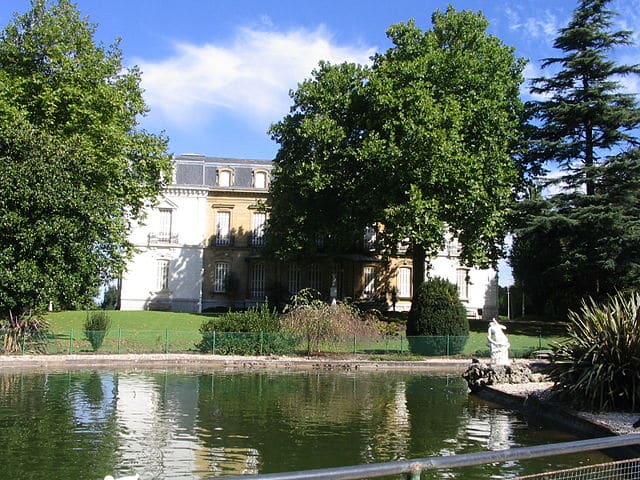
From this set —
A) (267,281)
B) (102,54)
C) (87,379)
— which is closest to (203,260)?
(267,281)

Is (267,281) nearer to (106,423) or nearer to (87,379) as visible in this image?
(87,379)

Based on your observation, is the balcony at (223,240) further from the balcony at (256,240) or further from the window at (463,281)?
the window at (463,281)

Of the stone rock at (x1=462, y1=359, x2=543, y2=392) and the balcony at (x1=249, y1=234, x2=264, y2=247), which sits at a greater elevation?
the balcony at (x1=249, y1=234, x2=264, y2=247)

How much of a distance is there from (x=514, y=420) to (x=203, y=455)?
662 cm

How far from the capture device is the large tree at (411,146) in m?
30.2

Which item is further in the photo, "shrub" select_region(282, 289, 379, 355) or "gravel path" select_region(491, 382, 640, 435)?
"shrub" select_region(282, 289, 379, 355)

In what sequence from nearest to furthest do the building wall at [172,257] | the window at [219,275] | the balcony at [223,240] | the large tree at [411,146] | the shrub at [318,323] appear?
the shrub at [318,323] < the large tree at [411,146] < the building wall at [172,257] < the window at [219,275] < the balcony at [223,240]

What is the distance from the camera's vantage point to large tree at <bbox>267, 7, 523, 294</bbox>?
3019 centimetres

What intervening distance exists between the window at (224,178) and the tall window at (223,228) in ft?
7.56

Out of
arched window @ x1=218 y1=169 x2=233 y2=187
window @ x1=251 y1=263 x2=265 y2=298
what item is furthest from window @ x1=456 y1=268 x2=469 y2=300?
arched window @ x1=218 y1=169 x2=233 y2=187

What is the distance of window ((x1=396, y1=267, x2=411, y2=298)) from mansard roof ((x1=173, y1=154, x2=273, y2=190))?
12.9m

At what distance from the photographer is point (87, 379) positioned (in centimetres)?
1750

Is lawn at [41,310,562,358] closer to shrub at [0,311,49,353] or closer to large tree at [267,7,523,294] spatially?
shrub at [0,311,49,353]

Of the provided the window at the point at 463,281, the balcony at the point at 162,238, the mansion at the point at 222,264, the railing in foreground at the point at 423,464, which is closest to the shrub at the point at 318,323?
the railing in foreground at the point at 423,464
